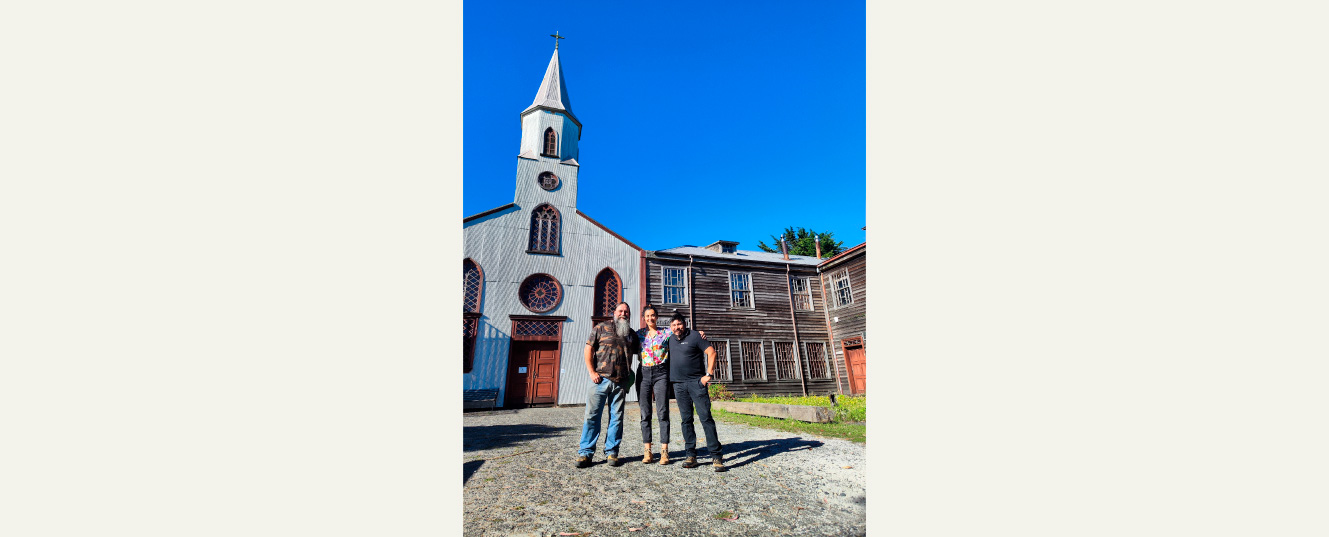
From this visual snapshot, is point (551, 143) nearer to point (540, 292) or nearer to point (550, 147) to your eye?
point (550, 147)

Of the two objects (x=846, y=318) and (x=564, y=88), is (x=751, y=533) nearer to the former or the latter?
(x=846, y=318)

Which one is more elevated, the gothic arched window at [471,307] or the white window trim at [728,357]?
the gothic arched window at [471,307]

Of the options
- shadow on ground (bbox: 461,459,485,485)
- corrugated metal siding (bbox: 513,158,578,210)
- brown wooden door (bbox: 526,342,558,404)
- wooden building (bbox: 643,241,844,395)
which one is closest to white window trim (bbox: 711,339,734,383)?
wooden building (bbox: 643,241,844,395)

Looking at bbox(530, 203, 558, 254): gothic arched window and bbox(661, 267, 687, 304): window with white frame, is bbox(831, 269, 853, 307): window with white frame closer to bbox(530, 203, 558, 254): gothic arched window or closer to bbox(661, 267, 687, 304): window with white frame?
bbox(661, 267, 687, 304): window with white frame

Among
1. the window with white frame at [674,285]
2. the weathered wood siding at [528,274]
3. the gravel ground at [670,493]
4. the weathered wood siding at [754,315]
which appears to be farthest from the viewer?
the window with white frame at [674,285]

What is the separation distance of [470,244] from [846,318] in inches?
476

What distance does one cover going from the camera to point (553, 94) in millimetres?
15742

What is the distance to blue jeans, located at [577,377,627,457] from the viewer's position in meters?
3.59

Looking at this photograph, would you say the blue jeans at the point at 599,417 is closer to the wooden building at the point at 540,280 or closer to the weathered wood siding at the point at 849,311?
the wooden building at the point at 540,280

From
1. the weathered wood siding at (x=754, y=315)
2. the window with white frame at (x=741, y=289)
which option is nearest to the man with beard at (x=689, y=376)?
the weathered wood siding at (x=754, y=315)

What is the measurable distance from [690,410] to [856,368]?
41.9 feet

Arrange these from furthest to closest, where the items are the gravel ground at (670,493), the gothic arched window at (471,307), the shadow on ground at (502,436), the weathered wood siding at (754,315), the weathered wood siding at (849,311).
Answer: the weathered wood siding at (754,315) → the weathered wood siding at (849,311) → the gothic arched window at (471,307) → the shadow on ground at (502,436) → the gravel ground at (670,493)

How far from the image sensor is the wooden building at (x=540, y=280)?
41.4 feet

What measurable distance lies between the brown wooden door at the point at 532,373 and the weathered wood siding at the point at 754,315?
361 centimetres
